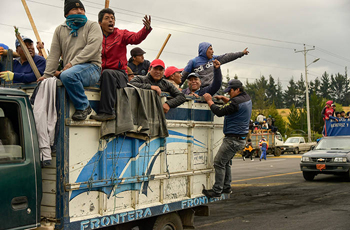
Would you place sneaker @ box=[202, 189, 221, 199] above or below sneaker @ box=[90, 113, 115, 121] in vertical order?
below

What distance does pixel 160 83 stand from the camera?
19.5 feet

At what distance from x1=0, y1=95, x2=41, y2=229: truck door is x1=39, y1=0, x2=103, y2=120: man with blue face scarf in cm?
56

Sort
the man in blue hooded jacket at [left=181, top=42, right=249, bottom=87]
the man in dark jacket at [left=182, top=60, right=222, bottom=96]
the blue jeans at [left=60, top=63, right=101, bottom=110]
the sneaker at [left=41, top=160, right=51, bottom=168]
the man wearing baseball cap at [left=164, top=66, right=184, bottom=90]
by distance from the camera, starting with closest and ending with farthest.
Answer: the sneaker at [left=41, top=160, right=51, bottom=168] < the blue jeans at [left=60, top=63, right=101, bottom=110] < the man in dark jacket at [left=182, top=60, right=222, bottom=96] < the man wearing baseball cap at [left=164, top=66, right=184, bottom=90] < the man in blue hooded jacket at [left=181, top=42, right=249, bottom=87]

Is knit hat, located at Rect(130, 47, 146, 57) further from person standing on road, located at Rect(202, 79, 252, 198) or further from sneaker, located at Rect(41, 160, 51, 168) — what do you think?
sneaker, located at Rect(41, 160, 51, 168)

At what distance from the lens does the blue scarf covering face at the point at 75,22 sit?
465 cm

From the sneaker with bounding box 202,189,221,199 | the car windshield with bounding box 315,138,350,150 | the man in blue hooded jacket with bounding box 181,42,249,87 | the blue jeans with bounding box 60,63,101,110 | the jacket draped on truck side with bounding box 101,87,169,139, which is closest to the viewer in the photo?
the blue jeans with bounding box 60,63,101,110

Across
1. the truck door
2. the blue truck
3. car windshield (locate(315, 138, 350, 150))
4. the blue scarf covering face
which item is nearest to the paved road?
car windshield (locate(315, 138, 350, 150))

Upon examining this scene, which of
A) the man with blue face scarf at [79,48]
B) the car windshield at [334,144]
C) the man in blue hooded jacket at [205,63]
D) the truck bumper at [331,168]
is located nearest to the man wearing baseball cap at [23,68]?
the man with blue face scarf at [79,48]

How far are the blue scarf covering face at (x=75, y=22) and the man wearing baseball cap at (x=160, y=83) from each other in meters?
1.14

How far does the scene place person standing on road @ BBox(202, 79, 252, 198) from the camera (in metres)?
6.36

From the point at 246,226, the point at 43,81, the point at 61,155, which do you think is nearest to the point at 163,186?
the point at 61,155

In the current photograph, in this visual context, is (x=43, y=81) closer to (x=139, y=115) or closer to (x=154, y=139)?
(x=139, y=115)

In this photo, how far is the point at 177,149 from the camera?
18.9 feet

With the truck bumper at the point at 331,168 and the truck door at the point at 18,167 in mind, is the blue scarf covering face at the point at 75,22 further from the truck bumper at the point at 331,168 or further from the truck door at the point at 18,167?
the truck bumper at the point at 331,168
